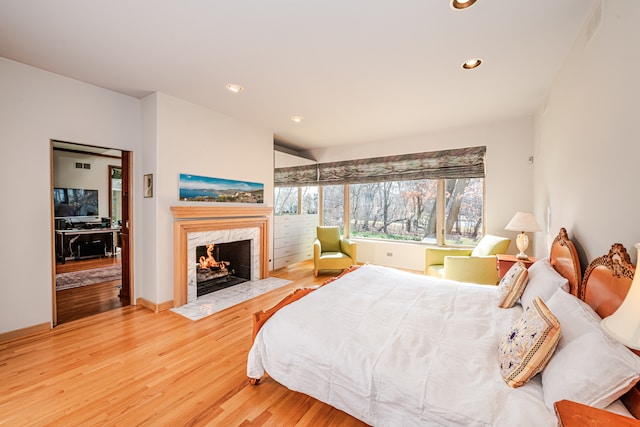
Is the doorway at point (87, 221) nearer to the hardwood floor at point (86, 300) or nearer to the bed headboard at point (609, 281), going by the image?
the hardwood floor at point (86, 300)

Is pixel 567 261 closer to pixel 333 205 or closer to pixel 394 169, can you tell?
pixel 394 169

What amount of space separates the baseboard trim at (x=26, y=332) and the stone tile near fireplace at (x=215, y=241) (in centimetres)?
135

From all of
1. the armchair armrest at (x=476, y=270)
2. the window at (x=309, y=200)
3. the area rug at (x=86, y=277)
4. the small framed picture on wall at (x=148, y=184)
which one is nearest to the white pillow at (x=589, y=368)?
the armchair armrest at (x=476, y=270)

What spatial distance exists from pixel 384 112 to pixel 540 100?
191 centimetres

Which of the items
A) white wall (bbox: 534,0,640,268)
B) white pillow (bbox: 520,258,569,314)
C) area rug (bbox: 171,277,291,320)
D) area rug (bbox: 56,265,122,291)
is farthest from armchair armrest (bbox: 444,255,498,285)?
area rug (bbox: 56,265,122,291)

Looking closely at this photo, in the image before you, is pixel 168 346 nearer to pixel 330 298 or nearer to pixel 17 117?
pixel 330 298

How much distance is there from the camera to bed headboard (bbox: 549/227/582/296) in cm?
183

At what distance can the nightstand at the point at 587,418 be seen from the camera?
0.82 m

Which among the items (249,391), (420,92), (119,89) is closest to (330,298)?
(249,391)

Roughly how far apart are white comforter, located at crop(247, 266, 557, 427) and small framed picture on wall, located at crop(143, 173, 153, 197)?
2.46 metres

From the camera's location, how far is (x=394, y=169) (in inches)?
202

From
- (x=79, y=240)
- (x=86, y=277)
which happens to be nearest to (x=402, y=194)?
(x=86, y=277)

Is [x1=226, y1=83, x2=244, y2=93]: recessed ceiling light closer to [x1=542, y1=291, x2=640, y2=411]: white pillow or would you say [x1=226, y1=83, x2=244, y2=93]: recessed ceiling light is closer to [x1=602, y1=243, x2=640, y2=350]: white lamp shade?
[x1=602, y1=243, x2=640, y2=350]: white lamp shade

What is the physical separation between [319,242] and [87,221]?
600 cm
